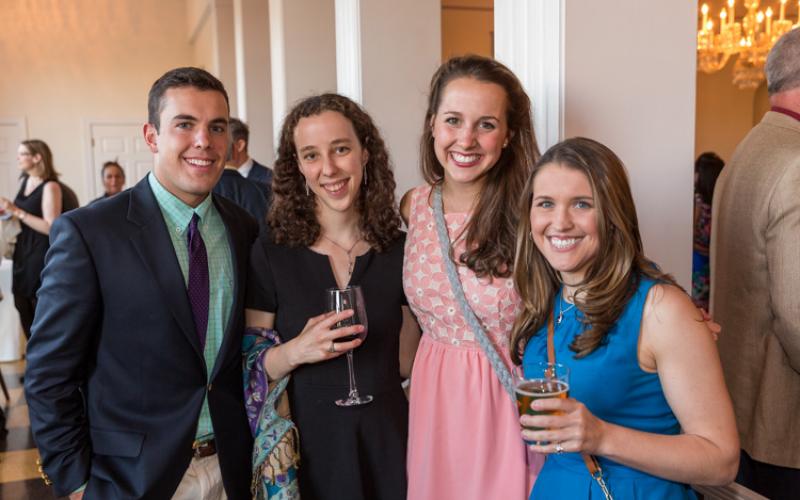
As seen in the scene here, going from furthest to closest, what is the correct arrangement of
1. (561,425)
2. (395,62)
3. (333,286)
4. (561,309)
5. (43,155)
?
(43,155)
(395,62)
(333,286)
(561,309)
(561,425)

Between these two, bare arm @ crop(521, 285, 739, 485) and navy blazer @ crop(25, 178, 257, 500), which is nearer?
bare arm @ crop(521, 285, 739, 485)

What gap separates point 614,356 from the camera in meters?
1.46

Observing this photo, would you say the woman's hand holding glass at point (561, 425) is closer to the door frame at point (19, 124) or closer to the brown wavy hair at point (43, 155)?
the brown wavy hair at point (43, 155)

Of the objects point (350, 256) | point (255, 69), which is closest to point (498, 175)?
point (350, 256)

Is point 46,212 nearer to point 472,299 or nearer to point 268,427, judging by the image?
point 268,427

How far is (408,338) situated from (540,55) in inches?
37.3

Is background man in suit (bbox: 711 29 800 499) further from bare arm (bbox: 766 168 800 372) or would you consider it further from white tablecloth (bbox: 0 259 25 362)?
white tablecloth (bbox: 0 259 25 362)

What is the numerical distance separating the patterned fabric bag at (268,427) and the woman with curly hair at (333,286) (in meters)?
0.02

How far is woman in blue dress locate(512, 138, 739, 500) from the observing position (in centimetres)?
136

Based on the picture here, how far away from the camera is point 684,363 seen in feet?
4.51

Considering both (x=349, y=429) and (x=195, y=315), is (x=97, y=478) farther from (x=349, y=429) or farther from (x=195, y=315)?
(x=349, y=429)

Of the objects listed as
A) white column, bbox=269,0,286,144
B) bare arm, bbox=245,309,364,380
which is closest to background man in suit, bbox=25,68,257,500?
bare arm, bbox=245,309,364,380

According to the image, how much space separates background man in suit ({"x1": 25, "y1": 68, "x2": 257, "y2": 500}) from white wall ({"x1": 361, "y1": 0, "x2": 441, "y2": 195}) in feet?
5.70

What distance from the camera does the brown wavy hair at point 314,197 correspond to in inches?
83.7
